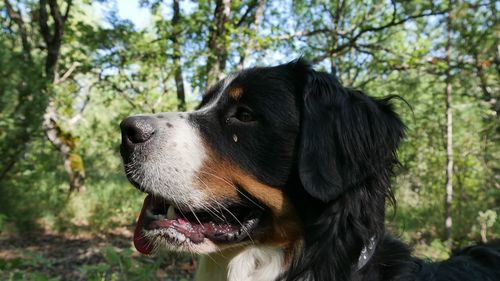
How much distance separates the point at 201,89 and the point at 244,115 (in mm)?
6136

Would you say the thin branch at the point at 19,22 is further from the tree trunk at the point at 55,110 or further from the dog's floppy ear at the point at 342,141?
the dog's floppy ear at the point at 342,141

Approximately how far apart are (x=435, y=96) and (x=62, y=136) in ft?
27.4

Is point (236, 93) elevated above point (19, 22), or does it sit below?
below

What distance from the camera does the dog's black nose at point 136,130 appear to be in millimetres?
2146

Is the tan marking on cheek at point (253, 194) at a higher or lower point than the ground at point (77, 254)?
higher

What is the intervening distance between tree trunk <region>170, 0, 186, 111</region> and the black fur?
6.09 meters

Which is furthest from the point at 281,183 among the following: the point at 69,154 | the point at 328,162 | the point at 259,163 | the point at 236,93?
the point at 69,154

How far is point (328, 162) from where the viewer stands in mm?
2201

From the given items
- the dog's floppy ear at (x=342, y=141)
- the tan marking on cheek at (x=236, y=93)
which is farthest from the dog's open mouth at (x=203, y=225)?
the tan marking on cheek at (x=236, y=93)

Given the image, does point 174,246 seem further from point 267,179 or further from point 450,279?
point 450,279

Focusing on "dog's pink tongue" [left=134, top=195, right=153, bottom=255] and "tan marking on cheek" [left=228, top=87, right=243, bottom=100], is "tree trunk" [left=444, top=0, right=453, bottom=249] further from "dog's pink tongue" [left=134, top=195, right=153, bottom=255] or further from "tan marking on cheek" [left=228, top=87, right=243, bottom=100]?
"dog's pink tongue" [left=134, top=195, right=153, bottom=255]

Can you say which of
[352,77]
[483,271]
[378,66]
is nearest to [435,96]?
[378,66]

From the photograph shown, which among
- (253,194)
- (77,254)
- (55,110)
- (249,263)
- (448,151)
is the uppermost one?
(55,110)

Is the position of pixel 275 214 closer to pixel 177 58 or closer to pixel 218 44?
pixel 218 44
